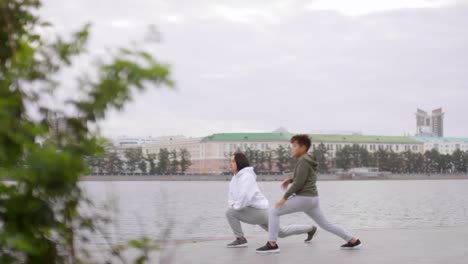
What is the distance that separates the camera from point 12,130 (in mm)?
2285

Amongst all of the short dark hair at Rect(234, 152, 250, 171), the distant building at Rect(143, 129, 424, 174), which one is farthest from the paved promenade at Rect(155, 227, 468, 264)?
the distant building at Rect(143, 129, 424, 174)

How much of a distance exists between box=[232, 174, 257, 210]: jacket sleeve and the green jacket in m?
0.75

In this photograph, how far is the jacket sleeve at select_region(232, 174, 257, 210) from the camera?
346 inches

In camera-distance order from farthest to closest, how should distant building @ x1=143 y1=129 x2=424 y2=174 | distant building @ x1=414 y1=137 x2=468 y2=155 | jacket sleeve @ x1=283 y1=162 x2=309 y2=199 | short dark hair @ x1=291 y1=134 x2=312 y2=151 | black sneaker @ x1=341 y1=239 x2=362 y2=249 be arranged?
distant building @ x1=414 y1=137 x2=468 y2=155 < distant building @ x1=143 y1=129 x2=424 y2=174 < black sneaker @ x1=341 y1=239 x2=362 y2=249 < short dark hair @ x1=291 y1=134 x2=312 y2=151 < jacket sleeve @ x1=283 y1=162 x2=309 y2=199

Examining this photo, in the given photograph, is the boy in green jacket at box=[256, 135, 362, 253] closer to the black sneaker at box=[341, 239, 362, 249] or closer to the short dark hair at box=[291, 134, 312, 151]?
the short dark hair at box=[291, 134, 312, 151]

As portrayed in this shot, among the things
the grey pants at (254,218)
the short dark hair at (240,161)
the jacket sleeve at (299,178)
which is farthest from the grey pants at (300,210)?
the short dark hair at (240,161)

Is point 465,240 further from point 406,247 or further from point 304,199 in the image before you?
point 304,199

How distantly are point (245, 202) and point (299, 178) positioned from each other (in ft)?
3.45

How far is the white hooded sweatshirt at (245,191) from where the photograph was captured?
8805 millimetres

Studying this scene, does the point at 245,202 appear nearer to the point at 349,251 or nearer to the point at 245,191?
the point at 245,191

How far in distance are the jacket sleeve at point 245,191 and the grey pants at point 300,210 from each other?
504 millimetres

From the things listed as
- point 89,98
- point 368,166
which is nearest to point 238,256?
point 89,98

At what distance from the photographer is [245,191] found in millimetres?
8828

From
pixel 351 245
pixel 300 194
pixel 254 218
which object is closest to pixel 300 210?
pixel 300 194
